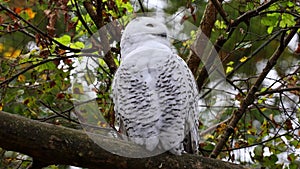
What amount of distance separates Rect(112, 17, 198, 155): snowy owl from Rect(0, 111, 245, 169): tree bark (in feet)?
0.81

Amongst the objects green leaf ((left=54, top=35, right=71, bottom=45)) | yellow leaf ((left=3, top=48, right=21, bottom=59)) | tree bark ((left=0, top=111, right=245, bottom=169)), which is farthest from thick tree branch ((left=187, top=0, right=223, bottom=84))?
tree bark ((left=0, top=111, right=245, bottom=169))

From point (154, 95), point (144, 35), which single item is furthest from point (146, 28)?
point (154, 95)

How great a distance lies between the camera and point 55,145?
5.28 ft

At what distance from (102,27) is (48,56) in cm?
33

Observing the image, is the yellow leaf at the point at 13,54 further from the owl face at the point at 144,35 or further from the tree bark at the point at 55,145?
the tree bark at the point at 55,145

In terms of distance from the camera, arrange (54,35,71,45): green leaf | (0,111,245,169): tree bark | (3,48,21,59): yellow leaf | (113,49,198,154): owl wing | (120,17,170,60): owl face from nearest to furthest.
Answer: (0,111,245,169): tree bark
(113,49,198,154): owl wing
(120,17,170,60): owl face
(54,35,71,45): green leaf
(3,48,21,59): yellow leaf

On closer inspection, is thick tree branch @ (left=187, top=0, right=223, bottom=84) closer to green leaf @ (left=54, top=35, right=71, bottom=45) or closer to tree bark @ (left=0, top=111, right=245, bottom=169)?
green leaf @ (left=54, top=35, right=71, bottom=45)

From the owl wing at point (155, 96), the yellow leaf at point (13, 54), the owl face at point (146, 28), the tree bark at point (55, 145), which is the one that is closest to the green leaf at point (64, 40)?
the yellow leaf at point (13, 54)

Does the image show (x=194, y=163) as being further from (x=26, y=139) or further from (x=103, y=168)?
(x=26, y=139)

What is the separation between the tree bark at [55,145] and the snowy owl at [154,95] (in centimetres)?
25

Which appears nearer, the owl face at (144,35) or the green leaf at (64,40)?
the owl face at (144,35)

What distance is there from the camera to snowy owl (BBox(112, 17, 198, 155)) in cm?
202

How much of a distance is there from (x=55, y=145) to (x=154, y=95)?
21.5 inches

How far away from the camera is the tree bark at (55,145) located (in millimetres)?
1551
